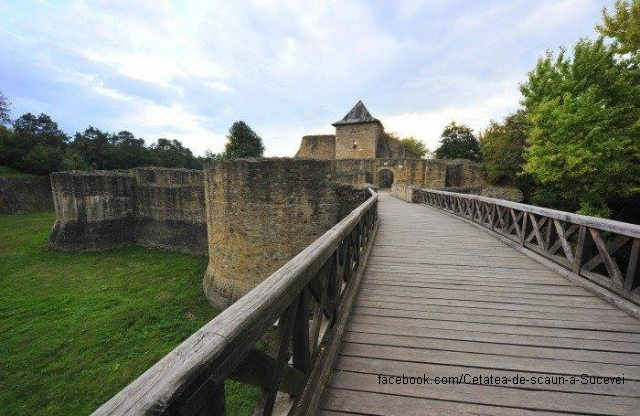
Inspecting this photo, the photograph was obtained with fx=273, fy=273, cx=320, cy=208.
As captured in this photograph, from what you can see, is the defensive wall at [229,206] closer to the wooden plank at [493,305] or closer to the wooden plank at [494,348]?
the wooden plank at [493,305]

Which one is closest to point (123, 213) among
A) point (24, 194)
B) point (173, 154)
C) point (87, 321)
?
point (87, 321)

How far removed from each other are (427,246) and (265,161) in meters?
5.57

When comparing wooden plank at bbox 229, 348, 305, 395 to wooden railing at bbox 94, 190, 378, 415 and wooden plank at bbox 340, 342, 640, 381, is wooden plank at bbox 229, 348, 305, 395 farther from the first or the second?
wooden plank at bbox 340, 342, 640, 381

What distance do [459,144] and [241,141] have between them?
27039mm

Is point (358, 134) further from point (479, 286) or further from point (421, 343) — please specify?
point (421, 343)

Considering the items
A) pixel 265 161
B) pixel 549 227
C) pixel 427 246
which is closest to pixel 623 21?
pixel 549 227

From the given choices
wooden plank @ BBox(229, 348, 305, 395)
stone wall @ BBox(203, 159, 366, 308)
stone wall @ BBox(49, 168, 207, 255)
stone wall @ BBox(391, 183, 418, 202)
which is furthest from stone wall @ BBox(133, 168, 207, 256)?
wooden plank @ BBox(229, 348, 305, 395)

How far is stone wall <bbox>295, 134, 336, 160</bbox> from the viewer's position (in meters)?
34.1

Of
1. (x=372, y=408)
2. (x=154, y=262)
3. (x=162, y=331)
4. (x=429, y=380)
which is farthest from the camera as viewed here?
(x=154, y=262)

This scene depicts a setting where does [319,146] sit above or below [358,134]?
below

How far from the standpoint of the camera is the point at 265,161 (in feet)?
28.6

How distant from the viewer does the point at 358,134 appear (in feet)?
102

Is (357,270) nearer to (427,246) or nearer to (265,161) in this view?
(427,246)

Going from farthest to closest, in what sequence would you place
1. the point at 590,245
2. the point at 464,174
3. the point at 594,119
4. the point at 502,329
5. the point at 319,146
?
the point at 319,146
the point at 464,174
the point at 594,119
the point at 590,245
the point at 502,329
